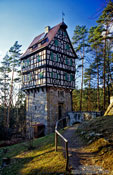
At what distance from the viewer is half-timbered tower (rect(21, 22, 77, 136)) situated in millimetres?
18750

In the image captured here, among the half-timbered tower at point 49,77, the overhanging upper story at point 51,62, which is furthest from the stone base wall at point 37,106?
the overhanging upper story at point 51,62

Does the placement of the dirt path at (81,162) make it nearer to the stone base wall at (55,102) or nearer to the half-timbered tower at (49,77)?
the stone base wall at (55,102)

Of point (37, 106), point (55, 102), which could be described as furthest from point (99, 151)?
point (37, 106)

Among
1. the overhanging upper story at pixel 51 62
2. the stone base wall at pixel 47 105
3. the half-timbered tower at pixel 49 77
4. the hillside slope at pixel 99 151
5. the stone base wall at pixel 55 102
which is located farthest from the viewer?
the overhanging upper story at pixel 51 62

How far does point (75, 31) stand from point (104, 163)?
23.0 metres

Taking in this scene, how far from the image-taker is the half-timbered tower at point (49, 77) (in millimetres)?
18750

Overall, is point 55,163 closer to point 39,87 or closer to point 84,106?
point 39,87

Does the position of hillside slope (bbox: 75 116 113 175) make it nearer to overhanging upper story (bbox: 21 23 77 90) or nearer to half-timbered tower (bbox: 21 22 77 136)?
half-timbered tower (bbox: 21 22 77 136)

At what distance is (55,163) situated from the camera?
18.4 ft

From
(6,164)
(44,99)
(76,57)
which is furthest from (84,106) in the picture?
(6,164)

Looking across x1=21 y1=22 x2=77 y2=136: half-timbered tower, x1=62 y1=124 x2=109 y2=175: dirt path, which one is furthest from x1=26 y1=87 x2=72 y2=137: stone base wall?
x1=62 y1=124 x2=109 y2=175: dirt path

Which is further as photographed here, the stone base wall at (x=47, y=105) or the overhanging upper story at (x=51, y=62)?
the overhanging upper story at (x=51, y=62)

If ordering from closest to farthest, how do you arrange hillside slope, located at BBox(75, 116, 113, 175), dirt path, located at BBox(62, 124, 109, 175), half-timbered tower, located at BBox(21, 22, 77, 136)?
dirt path, located at BBox(62, 124, 109, 175), hillside slope, located at BBox(75, 116, 113, 175), half-timbered tower, located at BBox(21, 22, 77, 136)

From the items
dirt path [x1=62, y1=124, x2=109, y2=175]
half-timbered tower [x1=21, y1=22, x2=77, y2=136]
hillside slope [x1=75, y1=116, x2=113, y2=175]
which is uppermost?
half-timbered tower [x1=21, y1=22, x2=77, y2=136]
